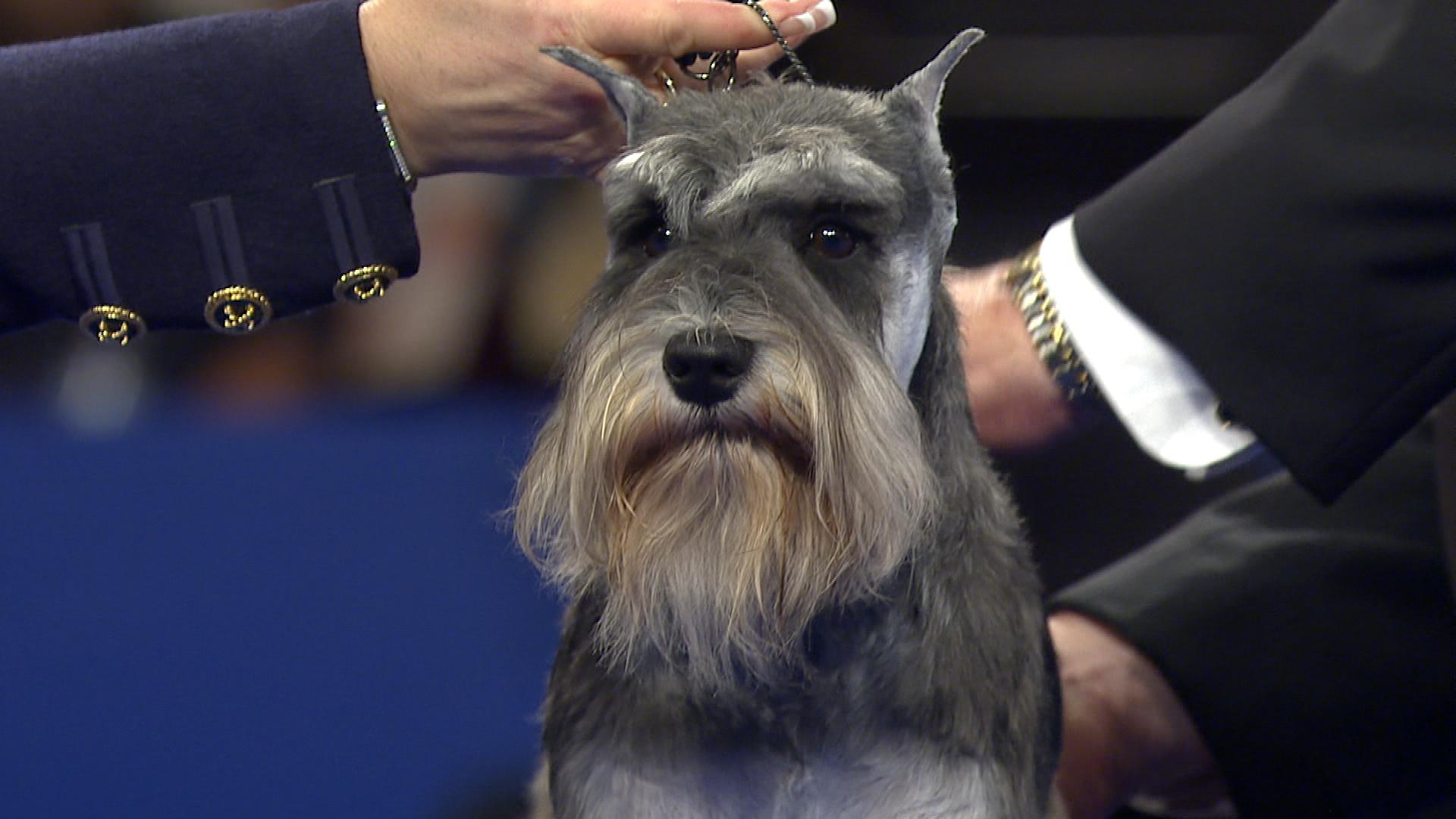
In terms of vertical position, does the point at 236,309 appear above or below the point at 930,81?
below

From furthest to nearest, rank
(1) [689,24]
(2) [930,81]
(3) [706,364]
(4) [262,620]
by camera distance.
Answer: (4) [262,620], (1) [689,24], (2) [930,81], (3) [706,364]

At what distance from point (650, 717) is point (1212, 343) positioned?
1.69ft

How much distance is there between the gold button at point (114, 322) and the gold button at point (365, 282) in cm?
14

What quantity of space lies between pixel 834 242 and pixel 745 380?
0.12 m

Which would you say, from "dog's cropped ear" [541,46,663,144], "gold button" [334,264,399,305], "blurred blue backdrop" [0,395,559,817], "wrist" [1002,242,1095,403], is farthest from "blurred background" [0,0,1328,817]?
"dog's cropped ear" [541,46,663,144]

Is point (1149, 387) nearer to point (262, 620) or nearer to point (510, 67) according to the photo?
point (510, 67)

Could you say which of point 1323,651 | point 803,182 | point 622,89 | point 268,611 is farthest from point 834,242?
point 268,611

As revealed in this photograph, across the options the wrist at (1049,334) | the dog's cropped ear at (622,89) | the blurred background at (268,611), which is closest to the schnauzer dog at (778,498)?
the dog's cropped ear at (622,89)

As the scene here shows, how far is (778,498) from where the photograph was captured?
2.60 feet

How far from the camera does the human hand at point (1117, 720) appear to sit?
129cm

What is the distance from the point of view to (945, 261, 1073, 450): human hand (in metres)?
1.23

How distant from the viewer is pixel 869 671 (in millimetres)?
841

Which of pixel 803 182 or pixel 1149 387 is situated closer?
pixel 803 182

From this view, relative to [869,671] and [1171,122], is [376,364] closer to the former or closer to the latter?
[1171,122]
